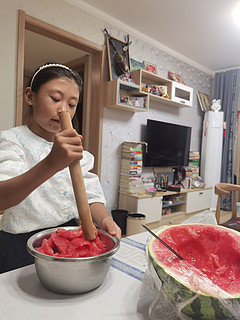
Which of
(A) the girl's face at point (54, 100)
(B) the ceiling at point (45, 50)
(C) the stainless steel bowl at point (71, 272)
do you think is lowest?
(C) the stainless steel bowl at point (71, 272)

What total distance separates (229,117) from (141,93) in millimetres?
2415

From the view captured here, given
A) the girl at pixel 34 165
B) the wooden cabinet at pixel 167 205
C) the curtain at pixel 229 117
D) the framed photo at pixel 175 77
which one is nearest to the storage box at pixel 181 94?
the framed photo at pixel 175 77

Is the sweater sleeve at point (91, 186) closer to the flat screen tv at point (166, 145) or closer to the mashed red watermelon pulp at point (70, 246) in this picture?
the mashed red watermelon pulp at point (70, 246)

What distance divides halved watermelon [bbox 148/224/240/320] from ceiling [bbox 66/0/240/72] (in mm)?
2972

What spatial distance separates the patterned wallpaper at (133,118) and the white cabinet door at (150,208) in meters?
0.42

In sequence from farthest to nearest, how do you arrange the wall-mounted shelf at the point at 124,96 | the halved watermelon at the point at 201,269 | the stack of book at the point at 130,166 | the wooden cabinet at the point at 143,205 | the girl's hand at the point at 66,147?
the stack of book at the point at 130,166 → the wooden cabinet at the point at 143,205 → the wall-mounted shelf at the point at 124,96 → the girl's hand at the point at 66,147 → the halved watermelon at the point at 201,269

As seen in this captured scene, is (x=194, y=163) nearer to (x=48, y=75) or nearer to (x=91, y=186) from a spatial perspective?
(x=91, y=186)

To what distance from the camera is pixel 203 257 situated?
2.16 feet

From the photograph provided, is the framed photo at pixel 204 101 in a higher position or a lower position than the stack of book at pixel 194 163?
higher

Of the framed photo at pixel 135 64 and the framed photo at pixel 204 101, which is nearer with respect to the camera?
the framed photo at pixel 135 64

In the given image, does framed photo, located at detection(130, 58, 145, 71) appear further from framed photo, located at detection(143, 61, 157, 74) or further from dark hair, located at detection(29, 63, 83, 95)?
dark hair, located at detection(29, 63, 83, 95)

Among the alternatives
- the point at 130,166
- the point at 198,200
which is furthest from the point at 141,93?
the point at 198,200

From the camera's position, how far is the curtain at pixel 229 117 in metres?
4.83

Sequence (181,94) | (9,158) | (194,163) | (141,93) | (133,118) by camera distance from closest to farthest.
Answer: (9,158)
(141,93)
(133,118)
(181,94)
(194,163)
